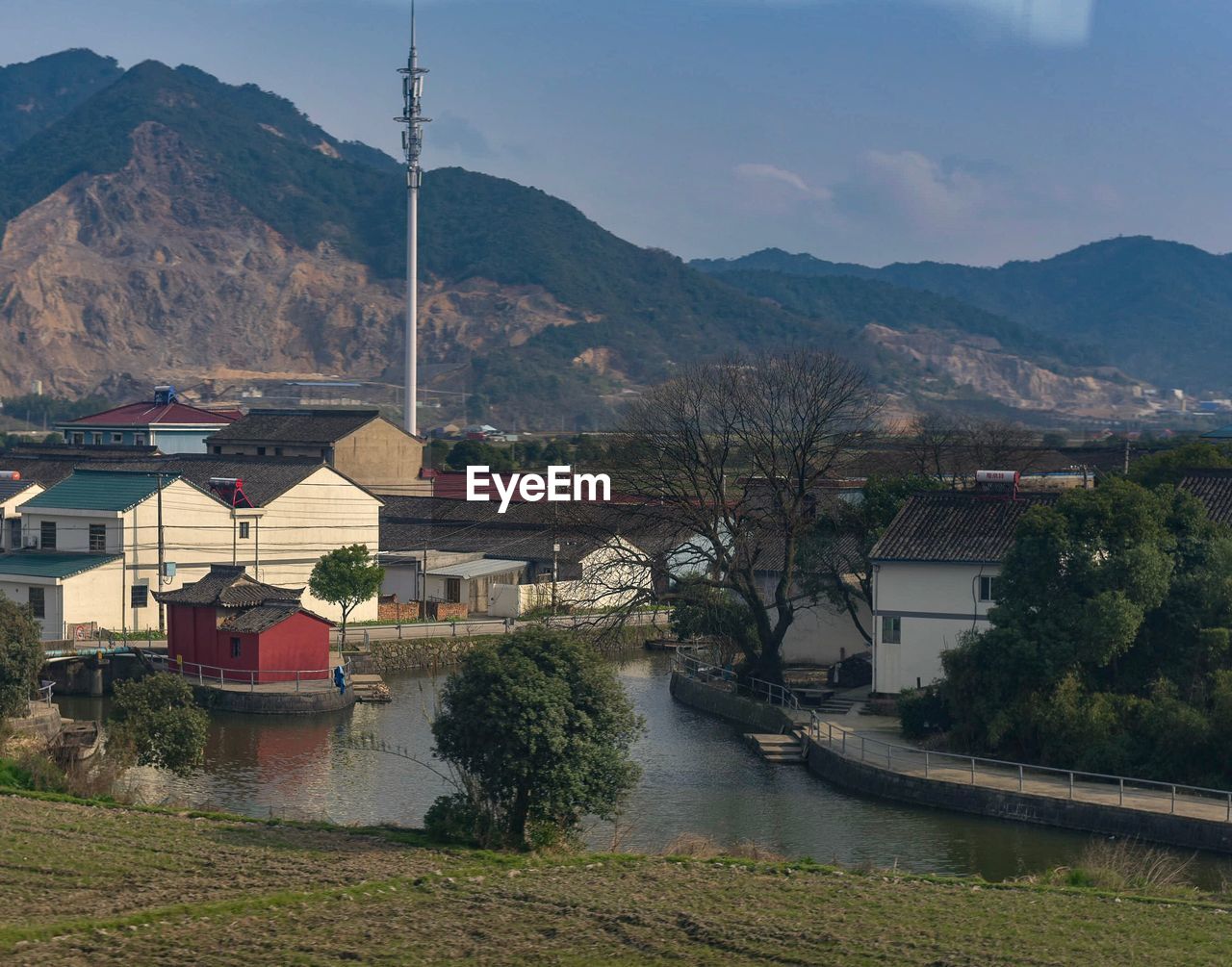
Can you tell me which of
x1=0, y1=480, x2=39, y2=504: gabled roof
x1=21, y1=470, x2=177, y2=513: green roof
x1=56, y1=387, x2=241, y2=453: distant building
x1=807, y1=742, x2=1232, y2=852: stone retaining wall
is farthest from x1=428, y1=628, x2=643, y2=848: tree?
x1=56, y1=387, x2=241, y2=453: distant building

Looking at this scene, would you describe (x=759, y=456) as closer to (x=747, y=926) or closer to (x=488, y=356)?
(x=747, y=926)

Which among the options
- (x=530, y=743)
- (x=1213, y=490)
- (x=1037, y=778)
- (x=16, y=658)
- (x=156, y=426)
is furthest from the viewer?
(x=156, y=426)

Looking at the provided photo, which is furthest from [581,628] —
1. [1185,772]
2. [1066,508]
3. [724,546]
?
[1185,772]

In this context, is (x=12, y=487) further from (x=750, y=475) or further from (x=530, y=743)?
(x=530, y=743)

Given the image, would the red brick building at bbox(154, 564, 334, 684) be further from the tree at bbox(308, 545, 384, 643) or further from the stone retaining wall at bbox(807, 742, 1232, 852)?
the stone retaining wall at bbox(807, 742, 1232, 852)

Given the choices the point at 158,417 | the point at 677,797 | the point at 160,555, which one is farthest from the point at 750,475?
the point at 158,417

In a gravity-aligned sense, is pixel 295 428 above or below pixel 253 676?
above
